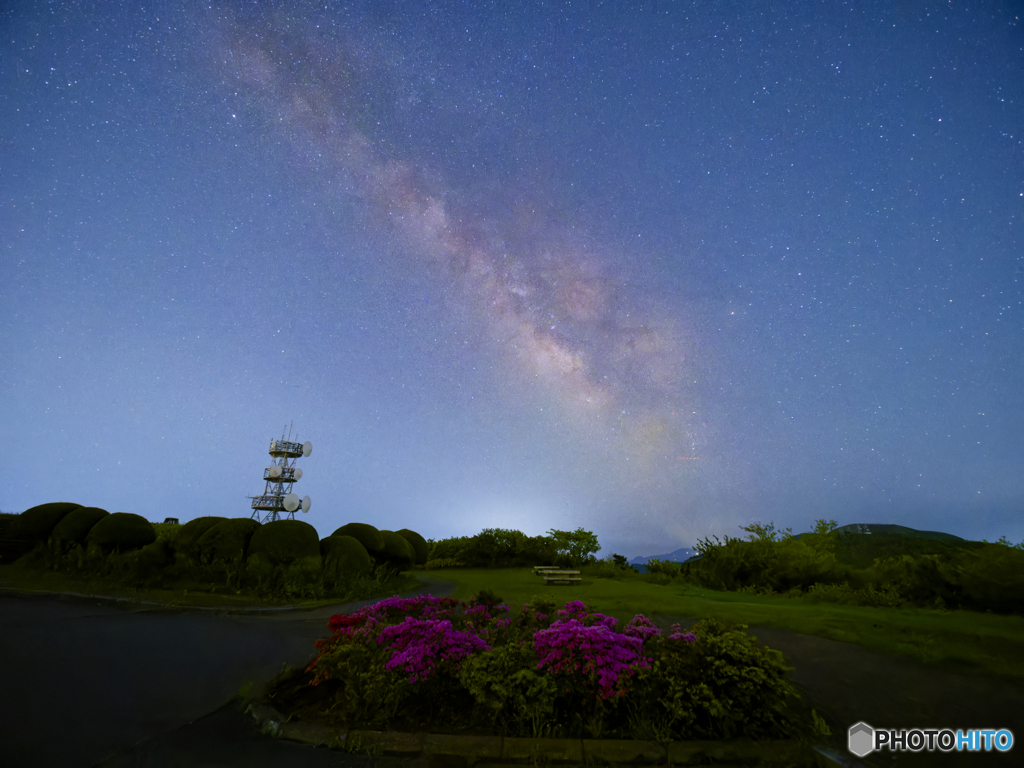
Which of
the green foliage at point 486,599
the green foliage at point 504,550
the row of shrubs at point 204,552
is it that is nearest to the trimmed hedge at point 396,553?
the row of shrubs at point 204,552

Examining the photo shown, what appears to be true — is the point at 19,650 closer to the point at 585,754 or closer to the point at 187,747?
the point at 187,747

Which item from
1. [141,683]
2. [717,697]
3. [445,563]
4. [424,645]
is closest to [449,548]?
[445,563]

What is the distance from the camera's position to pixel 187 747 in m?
4.48

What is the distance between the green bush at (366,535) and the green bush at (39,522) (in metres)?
9.55

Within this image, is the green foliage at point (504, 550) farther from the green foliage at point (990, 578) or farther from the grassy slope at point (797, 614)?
the green foliage at point (990, 578)

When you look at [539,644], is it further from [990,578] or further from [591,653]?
[990,578]

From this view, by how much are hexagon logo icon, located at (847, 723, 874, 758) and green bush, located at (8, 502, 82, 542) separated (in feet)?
74.3

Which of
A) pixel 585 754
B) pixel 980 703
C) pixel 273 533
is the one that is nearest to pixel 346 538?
pixel 273 533

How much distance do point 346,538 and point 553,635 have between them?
12.3 meters

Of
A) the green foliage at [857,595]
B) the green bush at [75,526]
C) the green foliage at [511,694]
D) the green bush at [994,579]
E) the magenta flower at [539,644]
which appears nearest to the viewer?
the green foliage at [511,694]

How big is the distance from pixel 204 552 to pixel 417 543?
9233mm

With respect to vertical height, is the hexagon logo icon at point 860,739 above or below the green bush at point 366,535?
below

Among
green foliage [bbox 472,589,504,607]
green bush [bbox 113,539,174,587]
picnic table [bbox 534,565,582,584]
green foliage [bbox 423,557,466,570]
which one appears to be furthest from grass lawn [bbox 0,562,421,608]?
green foliage [bbox 423,557,466,570]

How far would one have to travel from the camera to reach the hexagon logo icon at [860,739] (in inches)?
175
